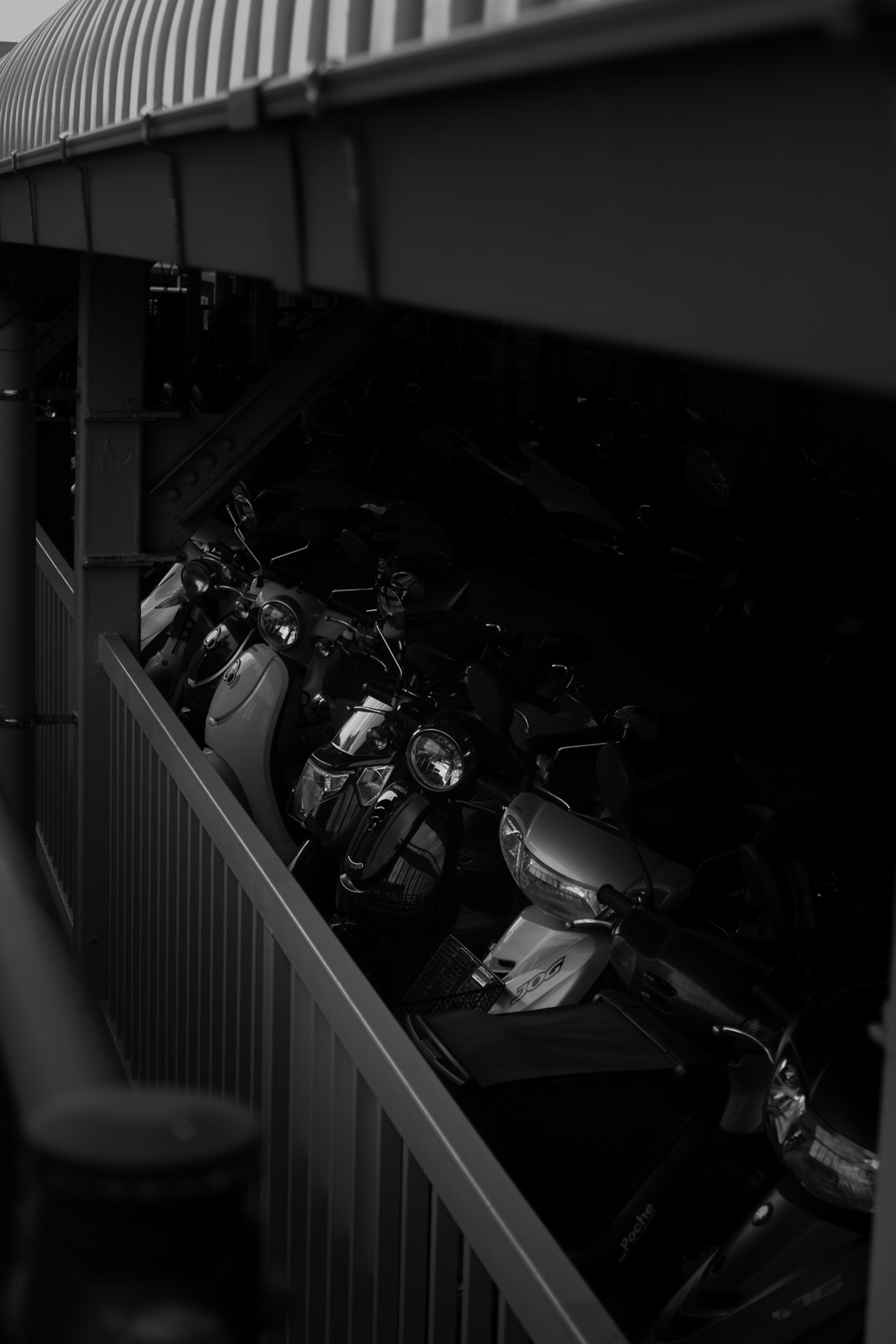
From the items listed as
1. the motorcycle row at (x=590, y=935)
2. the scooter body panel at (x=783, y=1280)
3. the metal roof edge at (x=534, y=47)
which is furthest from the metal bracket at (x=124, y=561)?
the scooter body panel at (x=783, y=1280)

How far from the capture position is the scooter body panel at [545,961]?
3.55 metres

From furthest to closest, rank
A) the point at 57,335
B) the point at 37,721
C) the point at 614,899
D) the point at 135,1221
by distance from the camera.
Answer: the point at 57,335 → the point at 37,721 → the point at 614,899 → the point at 135,1221

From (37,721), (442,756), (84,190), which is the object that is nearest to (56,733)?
(37,721)

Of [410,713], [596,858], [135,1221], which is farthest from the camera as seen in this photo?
[410,713]

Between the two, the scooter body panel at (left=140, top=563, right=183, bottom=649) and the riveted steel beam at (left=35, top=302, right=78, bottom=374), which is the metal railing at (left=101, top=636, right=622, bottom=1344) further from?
the riveted steel beam at (left=35, top=302, right=78, bottom=374)

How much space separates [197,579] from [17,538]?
1207mm

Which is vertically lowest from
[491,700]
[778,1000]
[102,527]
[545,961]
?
[545,961]

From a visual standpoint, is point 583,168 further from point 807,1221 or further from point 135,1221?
point 807,1221

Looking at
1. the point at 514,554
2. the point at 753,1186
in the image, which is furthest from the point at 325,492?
the point at 753,1186

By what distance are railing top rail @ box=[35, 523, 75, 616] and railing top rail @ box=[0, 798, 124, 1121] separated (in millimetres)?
4078

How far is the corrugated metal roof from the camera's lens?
156 cm

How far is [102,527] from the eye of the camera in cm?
448

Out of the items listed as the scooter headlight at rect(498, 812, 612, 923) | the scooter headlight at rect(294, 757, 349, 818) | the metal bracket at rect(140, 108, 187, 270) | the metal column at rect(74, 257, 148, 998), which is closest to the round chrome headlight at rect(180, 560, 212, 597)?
the scooter headlight at rect(294, 757, 349, 818)

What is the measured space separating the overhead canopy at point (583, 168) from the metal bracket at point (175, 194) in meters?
0.11
